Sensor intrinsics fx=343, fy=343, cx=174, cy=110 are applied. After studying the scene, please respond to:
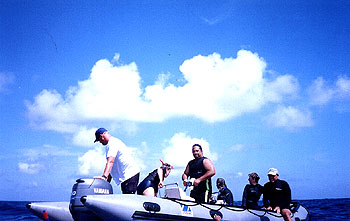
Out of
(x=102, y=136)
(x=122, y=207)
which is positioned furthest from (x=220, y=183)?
(x=102, y=136)

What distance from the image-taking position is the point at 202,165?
656 centimetres

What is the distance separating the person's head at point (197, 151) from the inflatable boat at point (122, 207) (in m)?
0.81

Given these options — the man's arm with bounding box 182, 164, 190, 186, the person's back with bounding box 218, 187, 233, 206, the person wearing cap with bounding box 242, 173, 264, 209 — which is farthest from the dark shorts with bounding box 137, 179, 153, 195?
the person wearing cap with bounding box 242, 173, 264, 209

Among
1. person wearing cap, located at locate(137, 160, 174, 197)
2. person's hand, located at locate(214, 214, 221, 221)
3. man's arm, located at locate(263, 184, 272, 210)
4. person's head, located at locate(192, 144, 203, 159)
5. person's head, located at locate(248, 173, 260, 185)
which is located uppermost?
person's head, located at locate(192, 144, 203, 159)

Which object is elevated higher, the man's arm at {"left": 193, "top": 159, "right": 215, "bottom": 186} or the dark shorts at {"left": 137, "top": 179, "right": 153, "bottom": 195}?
the man's arm at {"left": 193, "top": 159, "right": 215, "bottom": 186}

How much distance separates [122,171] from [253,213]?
3012 millimetres

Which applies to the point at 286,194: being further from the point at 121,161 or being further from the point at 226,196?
the point at 121,161

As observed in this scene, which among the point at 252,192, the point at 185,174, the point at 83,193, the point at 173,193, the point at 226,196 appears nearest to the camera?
the point at 83,193

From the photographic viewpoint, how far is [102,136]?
5.34 metres

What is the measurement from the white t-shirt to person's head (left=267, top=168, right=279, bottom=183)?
3.32m

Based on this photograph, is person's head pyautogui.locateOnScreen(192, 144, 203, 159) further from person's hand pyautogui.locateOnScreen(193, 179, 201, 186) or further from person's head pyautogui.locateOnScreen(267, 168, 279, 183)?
person's head pyautogui.locateOnScreen(267, 168, 279, 183)

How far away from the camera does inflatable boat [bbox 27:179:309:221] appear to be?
491 cm

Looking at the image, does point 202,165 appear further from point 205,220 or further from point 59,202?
point 59,202

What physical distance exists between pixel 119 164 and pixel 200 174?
177cm
